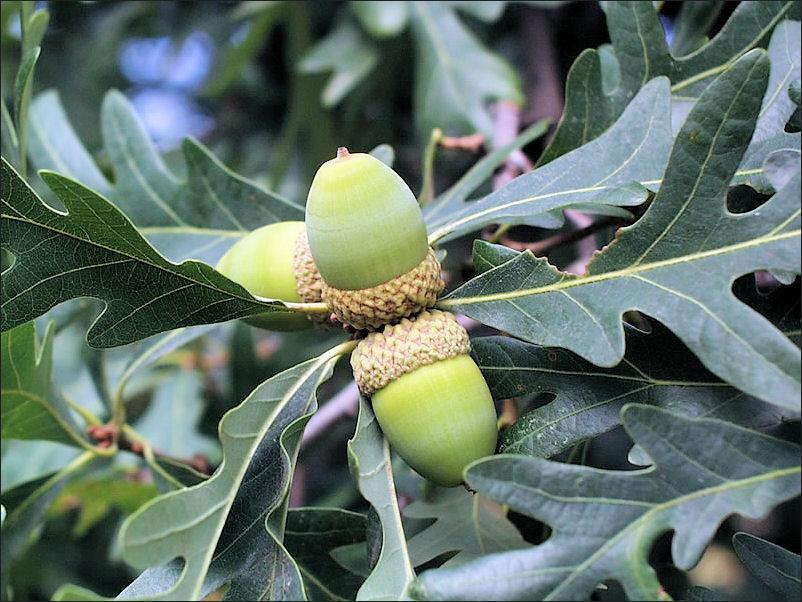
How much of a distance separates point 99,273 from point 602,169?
0.55m

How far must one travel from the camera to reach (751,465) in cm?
73

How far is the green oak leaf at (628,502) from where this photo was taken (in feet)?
2.33

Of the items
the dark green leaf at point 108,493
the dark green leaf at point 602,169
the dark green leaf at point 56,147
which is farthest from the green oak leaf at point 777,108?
the dark green leaf at point 108,493

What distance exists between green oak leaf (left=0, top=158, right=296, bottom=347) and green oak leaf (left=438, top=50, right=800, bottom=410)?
29cm

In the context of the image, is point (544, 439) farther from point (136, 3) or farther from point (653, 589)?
point (136, 3)

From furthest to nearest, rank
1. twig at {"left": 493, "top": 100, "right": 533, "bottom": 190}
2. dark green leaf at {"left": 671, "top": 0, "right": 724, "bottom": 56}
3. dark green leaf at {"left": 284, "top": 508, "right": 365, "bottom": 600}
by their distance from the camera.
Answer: twig at {"left": 493, "top": 100, "right": 533, "bottom": 190} < dark green leaf at {"left": 671, "top": 0, "right": 724, "bottom": 56} < dark green leaf at {"left": 284, "top": 508, "right": 365, "bottom": 600}

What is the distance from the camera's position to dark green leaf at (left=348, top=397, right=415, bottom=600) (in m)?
0.79

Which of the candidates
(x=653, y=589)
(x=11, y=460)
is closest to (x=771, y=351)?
(x=653, y=589)

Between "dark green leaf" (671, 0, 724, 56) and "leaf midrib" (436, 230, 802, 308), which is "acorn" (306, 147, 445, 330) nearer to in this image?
"leaf midrib" (436, 230, 802, 308)

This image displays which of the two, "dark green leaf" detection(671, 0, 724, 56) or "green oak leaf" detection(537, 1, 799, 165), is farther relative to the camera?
"dark green leaf" detection(671, 0, 724, 56)

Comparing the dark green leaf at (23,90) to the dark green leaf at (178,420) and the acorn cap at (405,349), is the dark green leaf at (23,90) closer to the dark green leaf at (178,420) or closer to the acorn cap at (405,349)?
the acorn cap at (405,349)

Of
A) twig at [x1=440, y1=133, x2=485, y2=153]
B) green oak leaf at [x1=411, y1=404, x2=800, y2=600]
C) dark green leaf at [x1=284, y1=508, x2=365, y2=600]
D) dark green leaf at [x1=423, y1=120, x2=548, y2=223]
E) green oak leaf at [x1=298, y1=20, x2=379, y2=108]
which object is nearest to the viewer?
green oak leaf at [x1=411, y1=404, x2=800, y2=600]

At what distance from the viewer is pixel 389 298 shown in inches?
35.6

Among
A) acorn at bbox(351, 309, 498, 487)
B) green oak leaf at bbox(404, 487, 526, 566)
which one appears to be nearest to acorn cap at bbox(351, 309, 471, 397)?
acorn at bbox(351, 309, 498, 487)
